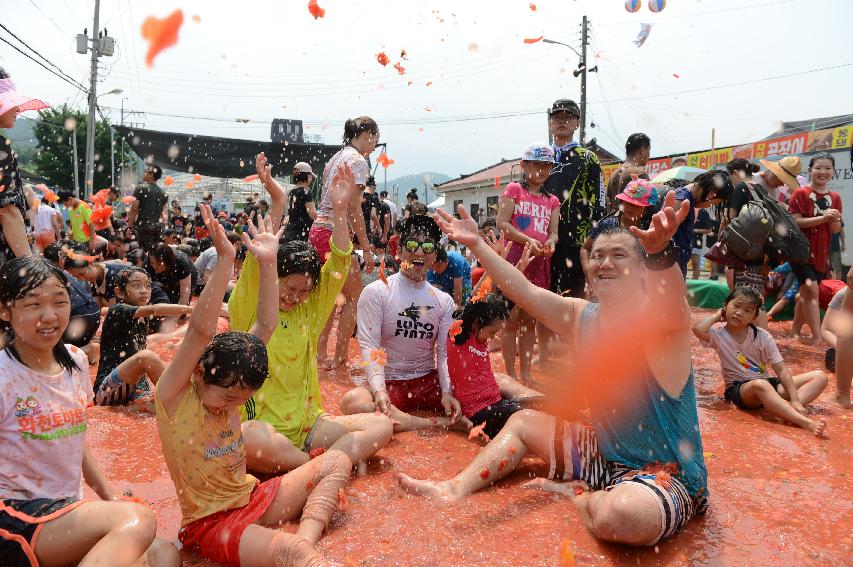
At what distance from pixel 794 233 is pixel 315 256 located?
571 centimetres

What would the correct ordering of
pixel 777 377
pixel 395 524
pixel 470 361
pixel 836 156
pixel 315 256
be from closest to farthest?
pixel 395 524
pixel 315 256
pixel 470 361
pixel 777 377
pixel 836 156

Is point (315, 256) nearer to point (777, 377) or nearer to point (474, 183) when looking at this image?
point (777, 377)

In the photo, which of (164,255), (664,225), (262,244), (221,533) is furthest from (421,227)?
(164,255)

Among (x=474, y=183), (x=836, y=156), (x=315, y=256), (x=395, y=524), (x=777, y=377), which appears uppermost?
Answer: (x=474, y=183)

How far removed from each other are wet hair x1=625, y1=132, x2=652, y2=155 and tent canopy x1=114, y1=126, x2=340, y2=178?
13488 millimetres

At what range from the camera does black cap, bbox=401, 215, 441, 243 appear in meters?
4.68

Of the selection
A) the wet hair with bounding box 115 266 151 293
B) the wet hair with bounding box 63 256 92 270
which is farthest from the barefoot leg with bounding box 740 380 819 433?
the wet hair with bounding box 63 256 92 270

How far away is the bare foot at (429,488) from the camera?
124 inches

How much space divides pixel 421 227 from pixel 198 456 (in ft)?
8.52

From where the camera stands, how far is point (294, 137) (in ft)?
71.7

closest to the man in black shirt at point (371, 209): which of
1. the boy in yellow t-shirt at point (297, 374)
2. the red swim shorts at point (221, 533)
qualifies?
the boy in yellow t-shirt at point (297, 374)

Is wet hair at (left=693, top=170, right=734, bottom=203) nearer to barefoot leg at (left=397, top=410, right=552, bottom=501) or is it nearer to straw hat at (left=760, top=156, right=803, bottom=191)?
barefoot leg at (left=397, top=410, right=552, bottom=501)

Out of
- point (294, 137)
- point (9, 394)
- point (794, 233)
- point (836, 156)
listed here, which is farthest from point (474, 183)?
point (9, 394)

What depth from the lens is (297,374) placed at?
3461mm
